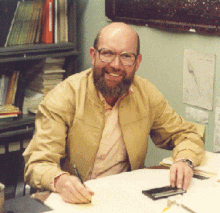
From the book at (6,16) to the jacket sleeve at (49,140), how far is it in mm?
1180

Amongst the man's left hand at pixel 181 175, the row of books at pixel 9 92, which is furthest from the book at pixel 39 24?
the man's left hand at pixel 181 175

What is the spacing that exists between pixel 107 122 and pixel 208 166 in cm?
48

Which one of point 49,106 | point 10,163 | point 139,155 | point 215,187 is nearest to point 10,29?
point 10,163

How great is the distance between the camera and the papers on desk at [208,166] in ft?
4.83

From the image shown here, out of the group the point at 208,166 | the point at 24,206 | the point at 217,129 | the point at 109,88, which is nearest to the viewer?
the point at 24,206

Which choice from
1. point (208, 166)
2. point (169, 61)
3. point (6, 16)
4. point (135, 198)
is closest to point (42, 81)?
point (6, 16)

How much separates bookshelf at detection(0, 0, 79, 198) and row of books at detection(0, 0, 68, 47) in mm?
60

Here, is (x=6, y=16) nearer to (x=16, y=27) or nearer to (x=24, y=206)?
(x=16, y=27)

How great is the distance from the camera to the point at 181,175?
1375 mm

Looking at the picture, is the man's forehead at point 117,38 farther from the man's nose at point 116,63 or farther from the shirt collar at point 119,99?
the shirt collar at point 119,99

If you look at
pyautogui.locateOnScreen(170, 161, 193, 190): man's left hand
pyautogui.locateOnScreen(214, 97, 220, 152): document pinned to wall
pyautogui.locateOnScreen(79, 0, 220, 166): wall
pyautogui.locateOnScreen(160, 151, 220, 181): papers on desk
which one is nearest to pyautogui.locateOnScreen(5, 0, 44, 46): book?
pyautogui.locateOnScreen(79, 0, 220, 166): wall

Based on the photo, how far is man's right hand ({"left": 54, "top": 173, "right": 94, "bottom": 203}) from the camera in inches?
47.5

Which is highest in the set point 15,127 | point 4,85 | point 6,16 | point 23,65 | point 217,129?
point 6,16

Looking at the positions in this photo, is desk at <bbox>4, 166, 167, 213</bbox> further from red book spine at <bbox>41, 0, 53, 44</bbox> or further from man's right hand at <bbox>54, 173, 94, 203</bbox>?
red book spine at <bbox>41, 0, 53, 44</bbox>
